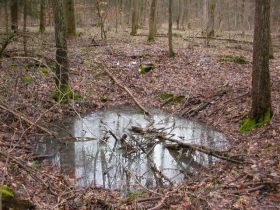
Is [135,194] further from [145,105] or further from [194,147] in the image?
[145,105]

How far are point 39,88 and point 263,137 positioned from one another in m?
8.56

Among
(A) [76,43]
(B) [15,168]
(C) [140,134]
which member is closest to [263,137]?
(C) [140,134]

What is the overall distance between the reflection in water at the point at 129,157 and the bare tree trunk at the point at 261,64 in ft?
4.59

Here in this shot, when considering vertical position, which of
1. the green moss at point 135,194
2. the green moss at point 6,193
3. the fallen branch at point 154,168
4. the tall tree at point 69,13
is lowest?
the green moss at point 135,194

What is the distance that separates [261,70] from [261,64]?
0.16 meters

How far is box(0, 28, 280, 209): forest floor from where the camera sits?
698 centimetres

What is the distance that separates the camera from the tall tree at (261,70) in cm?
1002

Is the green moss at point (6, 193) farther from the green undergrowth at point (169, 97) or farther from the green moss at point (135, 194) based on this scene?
the green undergrowth at point (169, 97)

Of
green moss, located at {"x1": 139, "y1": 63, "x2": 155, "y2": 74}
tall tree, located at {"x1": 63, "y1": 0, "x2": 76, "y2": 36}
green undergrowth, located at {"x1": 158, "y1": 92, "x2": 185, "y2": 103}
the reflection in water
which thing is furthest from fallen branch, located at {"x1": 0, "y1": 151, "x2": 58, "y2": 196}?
tall tree, located at {"x1": 63, "y1": 0, "x2": 76, "y2": 36}

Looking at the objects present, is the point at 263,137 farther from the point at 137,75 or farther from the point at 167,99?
the point at 137,75

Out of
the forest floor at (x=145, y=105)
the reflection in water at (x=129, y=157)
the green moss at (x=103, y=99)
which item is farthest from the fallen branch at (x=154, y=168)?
the green moss at (x=103, y=99)

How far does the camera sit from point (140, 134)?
11.5 metres

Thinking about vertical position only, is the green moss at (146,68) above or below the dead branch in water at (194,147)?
above

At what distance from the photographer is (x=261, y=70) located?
33.9ft
